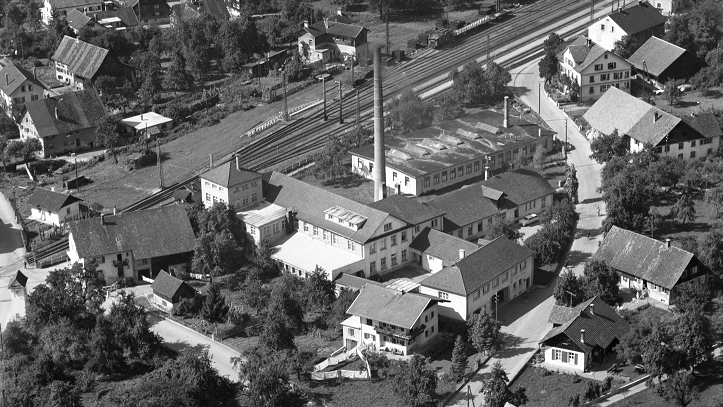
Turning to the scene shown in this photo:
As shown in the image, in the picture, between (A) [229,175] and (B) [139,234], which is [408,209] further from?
(B) [139,234]

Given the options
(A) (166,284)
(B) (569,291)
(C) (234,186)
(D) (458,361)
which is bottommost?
(D) (458,361)

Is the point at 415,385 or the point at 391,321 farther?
the point at 391,321

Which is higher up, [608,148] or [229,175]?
[229,175]

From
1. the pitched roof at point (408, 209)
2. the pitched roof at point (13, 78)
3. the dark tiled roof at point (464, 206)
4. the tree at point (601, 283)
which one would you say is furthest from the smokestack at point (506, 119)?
the pitched roof at point (13, 78)

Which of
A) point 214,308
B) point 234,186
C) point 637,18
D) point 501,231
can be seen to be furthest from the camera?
point 637,18

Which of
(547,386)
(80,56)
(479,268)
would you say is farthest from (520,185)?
(80,56)

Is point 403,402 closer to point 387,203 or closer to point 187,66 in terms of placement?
point 387,203

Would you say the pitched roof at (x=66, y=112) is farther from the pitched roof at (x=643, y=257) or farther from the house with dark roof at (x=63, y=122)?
the pitched roof at (x=643, y=257)

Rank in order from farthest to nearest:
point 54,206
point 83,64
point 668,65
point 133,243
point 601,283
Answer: point 83,64 < point 668,65 < point 54,206 < point 133,243 < point 601,283
